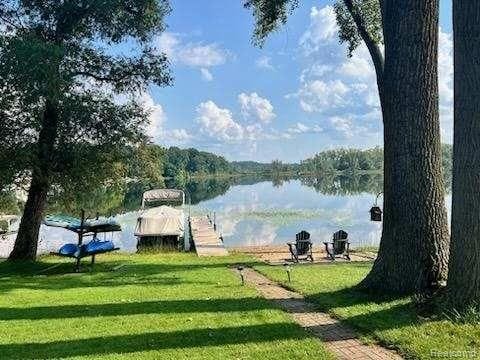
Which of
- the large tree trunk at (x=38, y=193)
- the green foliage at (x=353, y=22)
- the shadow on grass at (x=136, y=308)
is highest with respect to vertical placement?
the green foliage at (x=353, y=22)

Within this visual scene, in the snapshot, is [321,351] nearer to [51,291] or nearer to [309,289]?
[309,289]

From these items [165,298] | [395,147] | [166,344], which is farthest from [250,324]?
[395,147]

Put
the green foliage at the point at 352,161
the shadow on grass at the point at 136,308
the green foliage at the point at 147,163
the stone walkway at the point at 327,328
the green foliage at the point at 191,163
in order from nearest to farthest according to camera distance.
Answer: the stone walkway at the point at 327,328 < the shadow on grass at the point at 136,308 < the green foliage at the point at 147,163 < the green foliage at the point at 191,163 < the green foliage at the point at 352,161

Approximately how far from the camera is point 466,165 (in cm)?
727

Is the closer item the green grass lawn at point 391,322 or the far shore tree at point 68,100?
the green grass lawn at point 391,322

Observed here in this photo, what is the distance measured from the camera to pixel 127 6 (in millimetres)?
16750

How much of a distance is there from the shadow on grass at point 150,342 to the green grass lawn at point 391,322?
1.03 m

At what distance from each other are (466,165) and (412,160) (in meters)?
1.60

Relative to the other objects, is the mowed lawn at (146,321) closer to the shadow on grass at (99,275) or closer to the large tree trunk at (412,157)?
the shadow on grass at (99,275)

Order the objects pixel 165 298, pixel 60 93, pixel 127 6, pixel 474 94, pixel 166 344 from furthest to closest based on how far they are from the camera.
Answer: pixel 127 6
pixel 60 93
pixel 165 298
pixel 474 94
pixel 166 344

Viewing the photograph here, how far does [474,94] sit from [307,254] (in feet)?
36.6

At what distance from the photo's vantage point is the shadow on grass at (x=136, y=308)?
848 cm

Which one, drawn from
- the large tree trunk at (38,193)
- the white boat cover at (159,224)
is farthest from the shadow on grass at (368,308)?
the white boat cover at (159,224)

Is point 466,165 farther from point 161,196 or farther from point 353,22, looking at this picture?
point 161,196
